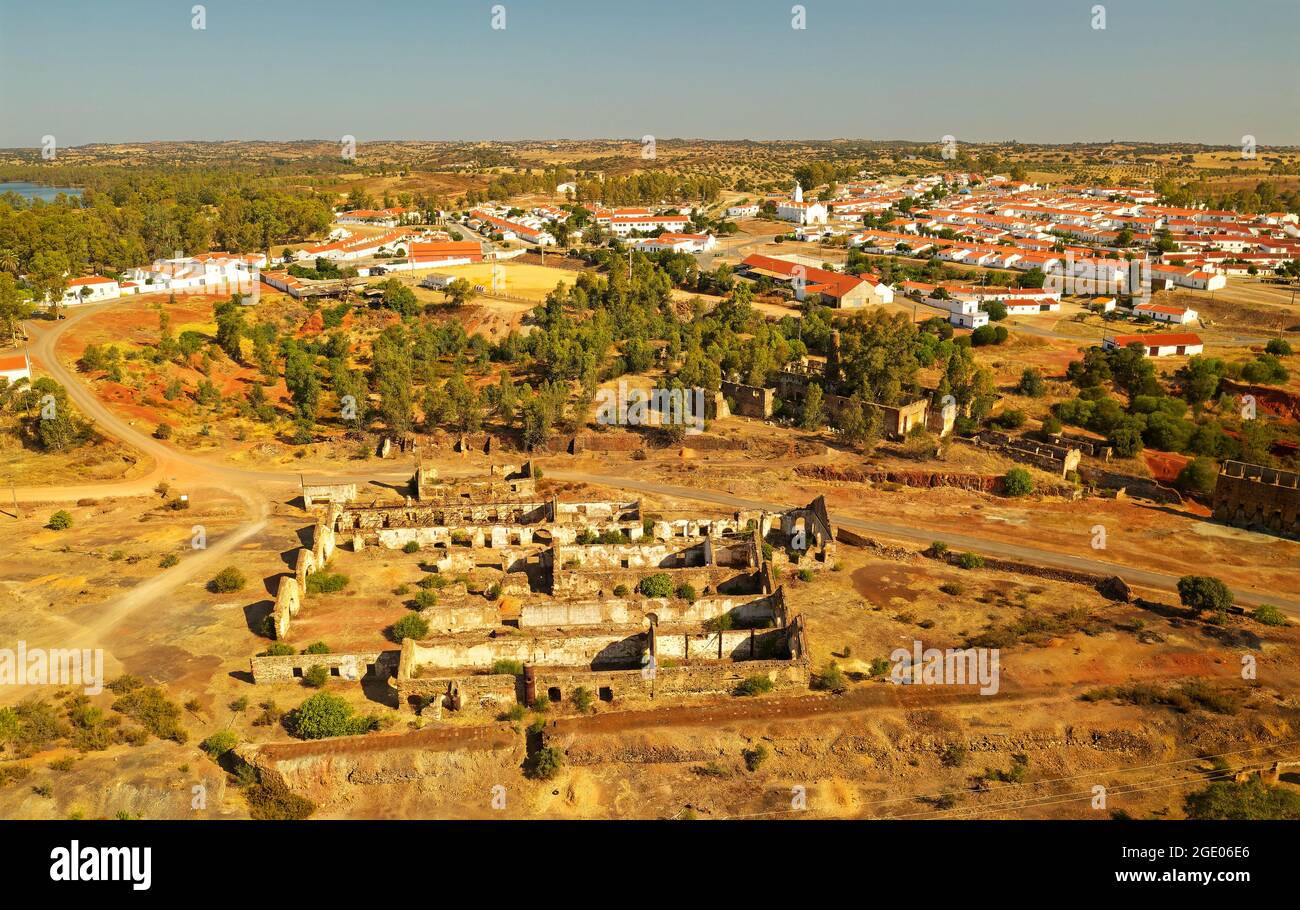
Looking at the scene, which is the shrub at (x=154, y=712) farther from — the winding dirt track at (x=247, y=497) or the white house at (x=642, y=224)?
the white house at (x=642, y=224)

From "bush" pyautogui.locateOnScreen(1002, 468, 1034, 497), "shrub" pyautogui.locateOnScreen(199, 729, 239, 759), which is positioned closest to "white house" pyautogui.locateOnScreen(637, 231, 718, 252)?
"bush" pyautogui.locateOnScreen(1002, 468, 1034, 497)

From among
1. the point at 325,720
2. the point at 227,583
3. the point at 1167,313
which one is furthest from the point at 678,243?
the point at 325,720

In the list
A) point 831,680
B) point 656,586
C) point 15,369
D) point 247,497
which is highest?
point 15,369

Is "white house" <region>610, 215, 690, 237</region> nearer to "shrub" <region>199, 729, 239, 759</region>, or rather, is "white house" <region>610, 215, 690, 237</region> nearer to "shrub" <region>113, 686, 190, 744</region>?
"shrub" <region>113, 686, 190, 744</region>

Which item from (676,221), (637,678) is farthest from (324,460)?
(676,221)

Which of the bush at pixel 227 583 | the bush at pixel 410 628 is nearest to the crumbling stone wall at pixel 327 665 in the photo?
the bush at pixel 410 628

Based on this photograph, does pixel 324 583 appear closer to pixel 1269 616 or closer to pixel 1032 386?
pixel 1269 616
